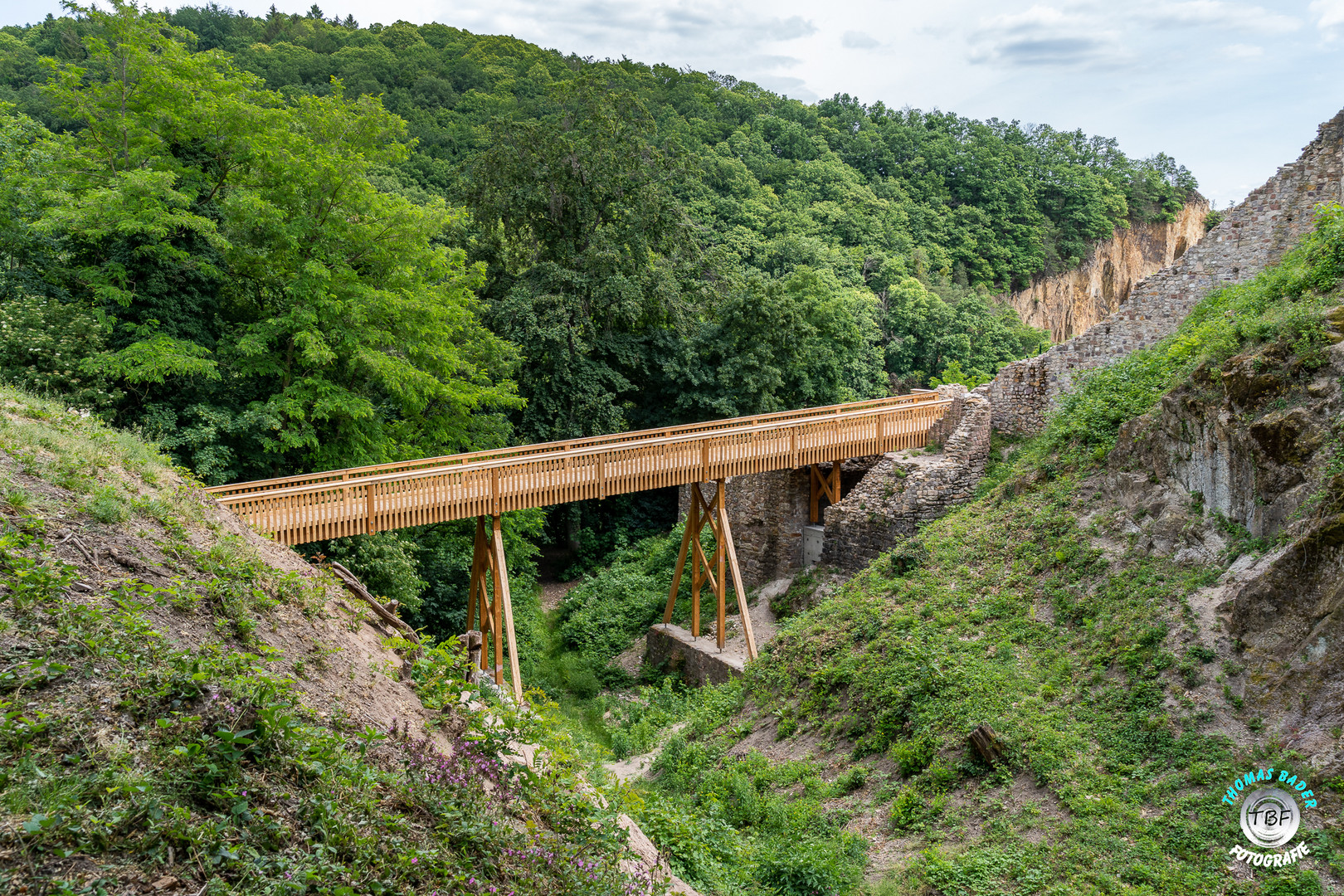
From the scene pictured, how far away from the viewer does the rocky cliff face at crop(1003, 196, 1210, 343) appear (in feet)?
151

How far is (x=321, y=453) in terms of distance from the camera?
616 inches

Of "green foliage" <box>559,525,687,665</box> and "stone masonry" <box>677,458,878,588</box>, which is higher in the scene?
"stone masonry" <box>677,458,878,588</box>

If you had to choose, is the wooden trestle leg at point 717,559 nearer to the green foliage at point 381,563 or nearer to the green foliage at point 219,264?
the green foliage at point 381,563

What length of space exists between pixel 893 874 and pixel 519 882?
430 centimetres

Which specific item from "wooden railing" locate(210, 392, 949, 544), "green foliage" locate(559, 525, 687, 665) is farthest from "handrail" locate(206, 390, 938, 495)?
"green foliage" locate(559, 525, 687, 665)

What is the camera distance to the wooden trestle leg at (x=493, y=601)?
12.8m

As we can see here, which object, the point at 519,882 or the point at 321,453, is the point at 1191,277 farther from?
the point at 321,453

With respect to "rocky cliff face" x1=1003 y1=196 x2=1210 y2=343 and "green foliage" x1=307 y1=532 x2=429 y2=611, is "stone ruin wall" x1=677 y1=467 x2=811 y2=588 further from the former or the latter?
"rocky cliff face" x1=1003 y1=196 x2=1210 y2=343

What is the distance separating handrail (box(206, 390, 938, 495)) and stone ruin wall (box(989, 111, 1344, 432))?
2.12 m

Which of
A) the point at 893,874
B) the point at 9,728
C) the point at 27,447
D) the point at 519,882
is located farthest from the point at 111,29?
the point at 893,874

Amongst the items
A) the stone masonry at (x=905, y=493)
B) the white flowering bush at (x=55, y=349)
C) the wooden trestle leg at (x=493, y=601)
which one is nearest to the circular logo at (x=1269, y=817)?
the stone masonry at (x=905, y=493)

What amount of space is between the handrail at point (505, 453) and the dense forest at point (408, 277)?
2.24m

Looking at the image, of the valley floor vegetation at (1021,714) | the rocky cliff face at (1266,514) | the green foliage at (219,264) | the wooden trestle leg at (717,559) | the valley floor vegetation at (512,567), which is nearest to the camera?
the valley floor vegetation at (512,567)

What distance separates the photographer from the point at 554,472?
44.6ft
